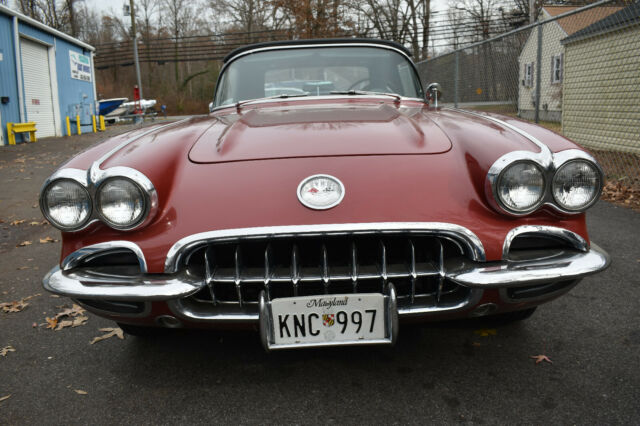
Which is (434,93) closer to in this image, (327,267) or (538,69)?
(327,267)

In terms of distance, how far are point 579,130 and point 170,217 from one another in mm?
8326

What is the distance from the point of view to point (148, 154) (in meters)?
1.82

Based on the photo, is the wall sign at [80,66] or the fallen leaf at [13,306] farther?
the wall sign at [80,66]

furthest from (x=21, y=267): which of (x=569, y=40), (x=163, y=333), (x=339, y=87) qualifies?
(x=569, y=40)

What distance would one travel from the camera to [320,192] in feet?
5.34

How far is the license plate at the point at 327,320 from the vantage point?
5.10 ft

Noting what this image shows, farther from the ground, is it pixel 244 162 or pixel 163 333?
pixel 244 162

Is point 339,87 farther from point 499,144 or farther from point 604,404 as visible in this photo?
point 604,404

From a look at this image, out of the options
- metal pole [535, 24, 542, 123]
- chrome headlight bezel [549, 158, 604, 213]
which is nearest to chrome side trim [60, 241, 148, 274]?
chrome headlight bezel [549, 158, 604, 213]

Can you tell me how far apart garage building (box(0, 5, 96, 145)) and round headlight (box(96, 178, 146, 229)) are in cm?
1173

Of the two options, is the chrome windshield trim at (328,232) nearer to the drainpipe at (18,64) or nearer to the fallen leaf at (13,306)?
the fallen leaf at (13,306)

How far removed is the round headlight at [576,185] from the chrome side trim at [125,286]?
1215 mm

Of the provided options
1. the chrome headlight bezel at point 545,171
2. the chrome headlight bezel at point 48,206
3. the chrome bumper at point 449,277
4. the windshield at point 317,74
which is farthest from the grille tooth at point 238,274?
the windshield at point 317,74

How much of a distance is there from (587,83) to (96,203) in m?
8.83
